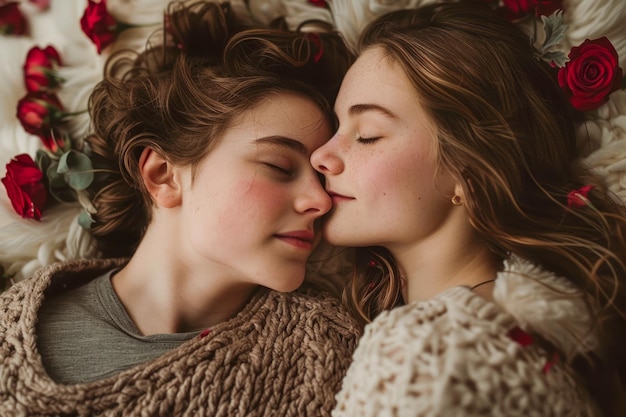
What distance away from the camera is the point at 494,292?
94 centimetres

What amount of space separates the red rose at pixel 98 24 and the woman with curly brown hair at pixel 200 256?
2.2 inches

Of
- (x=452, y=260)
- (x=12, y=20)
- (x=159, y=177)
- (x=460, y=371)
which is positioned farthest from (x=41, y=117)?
(x=460, y=371)

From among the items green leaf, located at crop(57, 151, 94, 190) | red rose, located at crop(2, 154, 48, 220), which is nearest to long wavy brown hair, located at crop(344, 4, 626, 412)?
green leaf, located at crop(57, 151, 94, 190)

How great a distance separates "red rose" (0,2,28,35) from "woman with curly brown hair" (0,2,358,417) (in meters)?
0.25

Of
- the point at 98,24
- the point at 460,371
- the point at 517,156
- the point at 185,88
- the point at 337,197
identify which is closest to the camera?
the point at 460,371

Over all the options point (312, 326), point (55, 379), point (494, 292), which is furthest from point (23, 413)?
point (494, 292)

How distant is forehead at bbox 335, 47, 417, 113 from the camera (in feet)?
3.52

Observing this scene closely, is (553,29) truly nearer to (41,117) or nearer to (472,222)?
(472,222)

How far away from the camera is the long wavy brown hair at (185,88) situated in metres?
1.23

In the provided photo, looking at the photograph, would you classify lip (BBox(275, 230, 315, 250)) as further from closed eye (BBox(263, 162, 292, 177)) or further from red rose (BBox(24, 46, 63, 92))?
red rose (BBox(24, 46, 63, 92))

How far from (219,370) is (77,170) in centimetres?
61

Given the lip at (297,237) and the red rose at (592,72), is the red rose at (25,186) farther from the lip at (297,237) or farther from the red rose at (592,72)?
the red rose at (592,72)

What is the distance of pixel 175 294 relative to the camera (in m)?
1.23

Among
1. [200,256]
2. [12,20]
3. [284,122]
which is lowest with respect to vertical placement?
[200,256]
